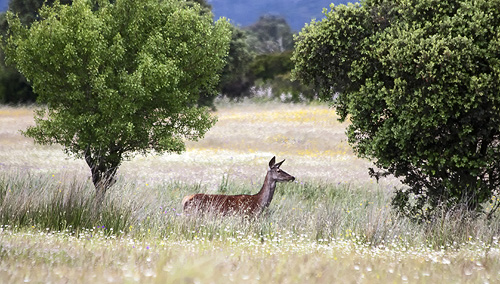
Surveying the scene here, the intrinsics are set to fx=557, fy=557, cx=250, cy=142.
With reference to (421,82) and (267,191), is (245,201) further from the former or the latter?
(421,82)

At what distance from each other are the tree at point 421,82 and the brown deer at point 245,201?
190cm

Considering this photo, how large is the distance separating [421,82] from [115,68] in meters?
7.77

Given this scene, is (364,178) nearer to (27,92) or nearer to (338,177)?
(338,177)

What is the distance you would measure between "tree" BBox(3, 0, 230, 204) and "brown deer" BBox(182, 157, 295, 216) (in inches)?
113

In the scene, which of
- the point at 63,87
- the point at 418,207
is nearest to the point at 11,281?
the point at 418,207

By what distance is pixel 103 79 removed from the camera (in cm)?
1322

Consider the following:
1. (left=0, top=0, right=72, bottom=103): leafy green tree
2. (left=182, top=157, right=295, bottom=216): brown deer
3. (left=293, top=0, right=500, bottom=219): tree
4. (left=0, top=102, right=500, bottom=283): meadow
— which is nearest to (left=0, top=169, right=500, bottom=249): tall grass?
(left=0, top=102, right=500, bottom=283): meadow

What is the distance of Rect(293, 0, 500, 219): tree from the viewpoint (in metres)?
9.98

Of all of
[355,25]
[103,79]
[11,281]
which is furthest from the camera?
[103,79]

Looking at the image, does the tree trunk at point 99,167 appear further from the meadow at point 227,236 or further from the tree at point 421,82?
the tree at point 421,82

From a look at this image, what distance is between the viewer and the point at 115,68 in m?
14.3

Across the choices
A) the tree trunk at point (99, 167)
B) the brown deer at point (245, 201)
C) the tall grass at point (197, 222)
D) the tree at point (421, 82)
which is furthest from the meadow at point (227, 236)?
the tree at point (421, 82)

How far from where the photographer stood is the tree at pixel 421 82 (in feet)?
32.8

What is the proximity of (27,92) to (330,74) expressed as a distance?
139 feet
